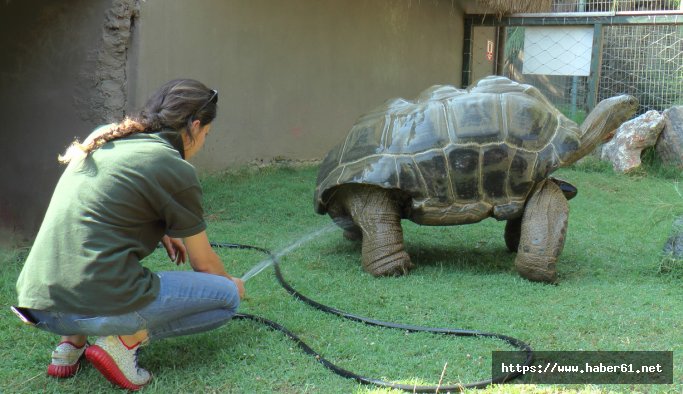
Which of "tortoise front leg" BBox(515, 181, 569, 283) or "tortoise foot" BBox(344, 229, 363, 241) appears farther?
"tortoise foot" BBox(344, 229, 363, 241)

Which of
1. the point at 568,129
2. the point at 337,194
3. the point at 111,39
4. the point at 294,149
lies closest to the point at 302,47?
the point at 294,149

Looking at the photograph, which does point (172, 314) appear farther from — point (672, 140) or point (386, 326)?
point (672, 140)

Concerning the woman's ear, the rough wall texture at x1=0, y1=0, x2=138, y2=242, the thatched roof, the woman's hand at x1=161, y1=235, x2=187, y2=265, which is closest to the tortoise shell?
the woman's hand at x1=161, y1=235, x2=187, y2=265

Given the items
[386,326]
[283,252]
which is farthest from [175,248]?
[283,252]

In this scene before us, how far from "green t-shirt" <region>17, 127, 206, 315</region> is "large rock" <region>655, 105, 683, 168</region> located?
8706mm

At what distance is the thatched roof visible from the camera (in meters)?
11.3

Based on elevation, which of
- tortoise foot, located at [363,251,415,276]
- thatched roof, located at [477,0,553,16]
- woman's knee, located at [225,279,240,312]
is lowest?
tortoise foot, located at [363,251,415,276]

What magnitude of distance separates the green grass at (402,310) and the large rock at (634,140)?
2.93 metres

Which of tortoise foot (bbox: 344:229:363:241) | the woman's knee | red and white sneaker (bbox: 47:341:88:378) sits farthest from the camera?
tortoise foot (bbox: 344:229:363:241)

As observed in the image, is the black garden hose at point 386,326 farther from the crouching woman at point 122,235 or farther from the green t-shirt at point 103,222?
the green t-shirt at point 103,222

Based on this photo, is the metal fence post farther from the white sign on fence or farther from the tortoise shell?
the tortoise shell

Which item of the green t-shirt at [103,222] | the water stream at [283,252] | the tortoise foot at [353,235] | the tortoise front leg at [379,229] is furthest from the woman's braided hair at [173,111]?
the tortoise foot at [353,235]

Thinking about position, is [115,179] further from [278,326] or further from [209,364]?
[278,326]

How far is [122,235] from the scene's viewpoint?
3.13m
